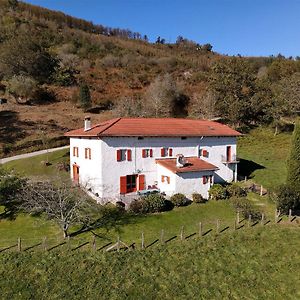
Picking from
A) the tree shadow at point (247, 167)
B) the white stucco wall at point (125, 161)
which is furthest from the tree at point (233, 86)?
the white stucco wall at point (125, 161)

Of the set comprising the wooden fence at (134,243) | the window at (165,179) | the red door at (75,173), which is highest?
the window at (165,179)

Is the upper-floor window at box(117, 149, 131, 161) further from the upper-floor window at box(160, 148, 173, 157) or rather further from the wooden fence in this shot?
the wooden fence

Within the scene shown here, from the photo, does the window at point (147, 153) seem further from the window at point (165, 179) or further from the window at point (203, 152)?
the window at point (203, 152)

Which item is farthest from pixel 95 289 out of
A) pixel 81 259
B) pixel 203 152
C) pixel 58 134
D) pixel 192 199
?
pixel 58 134

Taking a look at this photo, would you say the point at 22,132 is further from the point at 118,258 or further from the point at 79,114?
the point at 118,258

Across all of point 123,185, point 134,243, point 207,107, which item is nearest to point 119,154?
point 123,185

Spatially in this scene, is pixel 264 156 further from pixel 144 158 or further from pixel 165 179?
pixel 144 158

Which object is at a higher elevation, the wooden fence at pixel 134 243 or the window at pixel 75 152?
the window at pixel 75 152
